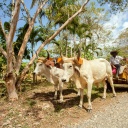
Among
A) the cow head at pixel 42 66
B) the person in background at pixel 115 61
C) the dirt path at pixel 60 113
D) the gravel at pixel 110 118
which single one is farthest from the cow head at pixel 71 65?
the person in background at pixel 115 61

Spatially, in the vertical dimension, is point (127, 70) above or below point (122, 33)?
below

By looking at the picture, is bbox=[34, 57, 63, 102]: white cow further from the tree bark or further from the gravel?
the gravel

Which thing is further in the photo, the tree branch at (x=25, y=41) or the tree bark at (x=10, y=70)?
the tree branch at (x=25, y=41)

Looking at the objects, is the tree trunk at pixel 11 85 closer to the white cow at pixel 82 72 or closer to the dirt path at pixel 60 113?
the dirt path at pixel 60 113

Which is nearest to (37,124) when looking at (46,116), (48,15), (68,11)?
(46,116)

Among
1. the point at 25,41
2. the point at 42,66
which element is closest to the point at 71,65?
the point at 42,66

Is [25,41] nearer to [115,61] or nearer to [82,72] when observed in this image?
[82,72]

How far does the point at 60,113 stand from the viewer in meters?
7.54

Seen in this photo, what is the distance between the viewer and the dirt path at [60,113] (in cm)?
668

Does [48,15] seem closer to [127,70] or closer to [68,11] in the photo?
[68,11]

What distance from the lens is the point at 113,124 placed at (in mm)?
6324

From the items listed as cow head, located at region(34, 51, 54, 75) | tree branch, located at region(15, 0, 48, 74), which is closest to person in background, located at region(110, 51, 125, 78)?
cow head, located at region(34, 51, 54, 75)

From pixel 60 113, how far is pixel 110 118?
5.59 feet

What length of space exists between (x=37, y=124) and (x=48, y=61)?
3.10 metres
